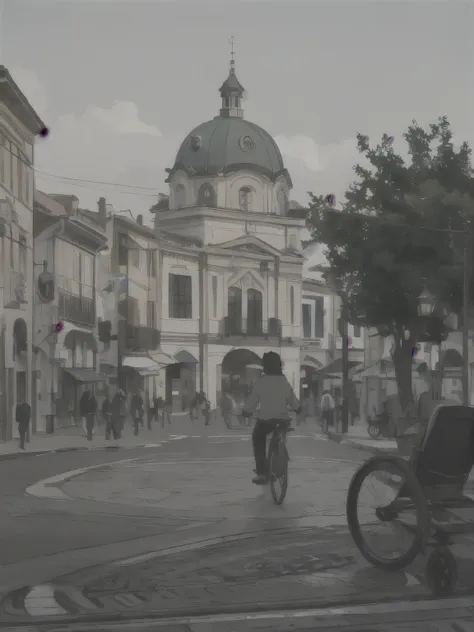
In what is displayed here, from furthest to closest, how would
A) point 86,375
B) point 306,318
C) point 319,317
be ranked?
point 86,375 → point 319,317 → point 306,318

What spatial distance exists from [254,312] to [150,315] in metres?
2.65

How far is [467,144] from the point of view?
10695mm

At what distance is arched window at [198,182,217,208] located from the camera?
11727 millimetres

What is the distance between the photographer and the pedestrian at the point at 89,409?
1066 inches

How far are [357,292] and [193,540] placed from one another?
5594 mm

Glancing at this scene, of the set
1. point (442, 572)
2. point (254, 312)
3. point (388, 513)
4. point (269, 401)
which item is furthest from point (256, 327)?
point (442, 572)

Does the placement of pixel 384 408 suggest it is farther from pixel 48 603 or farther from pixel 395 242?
pixel 48 603

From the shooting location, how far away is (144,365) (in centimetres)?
1592

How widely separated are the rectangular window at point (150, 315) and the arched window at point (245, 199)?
223cm

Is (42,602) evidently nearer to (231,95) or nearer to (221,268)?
(231,95)

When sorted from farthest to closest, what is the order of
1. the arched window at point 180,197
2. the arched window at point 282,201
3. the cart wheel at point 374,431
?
the cart wheel at point 374,431 < the arched window at point 282,201 < the arched window at point 180,197

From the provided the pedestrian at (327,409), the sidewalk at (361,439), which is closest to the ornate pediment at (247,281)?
the sidewalk at (361,439)

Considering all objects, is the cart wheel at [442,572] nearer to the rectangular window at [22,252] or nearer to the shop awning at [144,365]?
the shop awning at [144,365]

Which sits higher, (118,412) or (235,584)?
(118,412)
